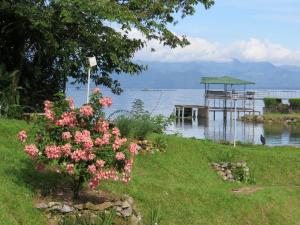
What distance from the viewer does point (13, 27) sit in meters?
18.5

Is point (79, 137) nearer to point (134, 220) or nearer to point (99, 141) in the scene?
point (99, 141)

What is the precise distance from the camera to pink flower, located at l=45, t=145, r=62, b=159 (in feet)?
29.6

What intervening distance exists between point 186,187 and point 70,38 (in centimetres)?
759

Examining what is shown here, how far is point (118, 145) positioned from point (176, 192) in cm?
307

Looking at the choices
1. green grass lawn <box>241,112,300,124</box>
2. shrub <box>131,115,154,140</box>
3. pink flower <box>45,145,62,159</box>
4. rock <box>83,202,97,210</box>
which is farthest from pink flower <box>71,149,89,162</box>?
green grass lawn <box>241,112,300,124</box>

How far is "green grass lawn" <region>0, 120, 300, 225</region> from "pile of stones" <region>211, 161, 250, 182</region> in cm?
28

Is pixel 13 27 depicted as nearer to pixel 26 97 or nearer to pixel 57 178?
pixel 26 97

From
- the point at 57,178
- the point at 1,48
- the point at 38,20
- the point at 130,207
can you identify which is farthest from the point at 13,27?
the point at 130,207

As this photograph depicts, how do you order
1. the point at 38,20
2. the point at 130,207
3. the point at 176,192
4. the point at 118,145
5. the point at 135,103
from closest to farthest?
the point at 118,145 < the point at 130,207 < the point at 176,192 < the point at 38,20 < the point at 135,103

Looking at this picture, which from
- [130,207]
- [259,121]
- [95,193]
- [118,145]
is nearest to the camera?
[118,145]

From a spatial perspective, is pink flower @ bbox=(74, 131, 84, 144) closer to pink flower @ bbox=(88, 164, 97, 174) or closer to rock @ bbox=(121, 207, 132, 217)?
pink flower @ bbox=(88, 164, 97, 174)

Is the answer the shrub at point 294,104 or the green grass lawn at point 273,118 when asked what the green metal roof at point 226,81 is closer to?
the green grass lawn at point 273,118

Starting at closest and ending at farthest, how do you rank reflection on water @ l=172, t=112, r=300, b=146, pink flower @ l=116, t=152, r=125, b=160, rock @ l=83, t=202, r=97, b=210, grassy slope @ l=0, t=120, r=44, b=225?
grassy slope @ l=0, t=120, r=44, b=225, pink flower @ l=116, t=152, r=125, b=160, rock @ l=83, t=202, r=97, b=210, reflection on water @ l=172, t=112, r=300, b=146

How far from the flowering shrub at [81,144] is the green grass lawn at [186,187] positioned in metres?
0.86
